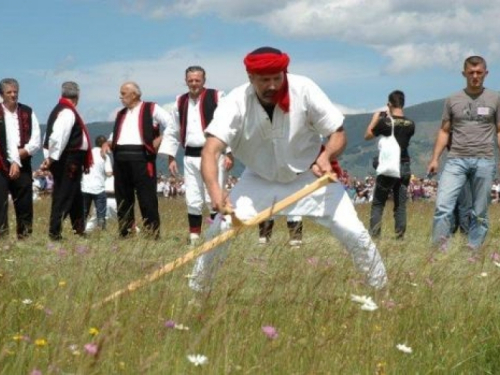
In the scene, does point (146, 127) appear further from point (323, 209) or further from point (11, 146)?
point (323, 209)

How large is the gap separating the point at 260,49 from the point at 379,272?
1513mm

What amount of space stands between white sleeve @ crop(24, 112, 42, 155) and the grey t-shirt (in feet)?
15.3

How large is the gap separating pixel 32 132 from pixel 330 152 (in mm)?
6295

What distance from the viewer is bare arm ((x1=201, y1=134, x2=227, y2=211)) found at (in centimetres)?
598

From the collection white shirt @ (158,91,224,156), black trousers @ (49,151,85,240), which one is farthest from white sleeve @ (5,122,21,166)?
white shirt @ (158,91,224,156)

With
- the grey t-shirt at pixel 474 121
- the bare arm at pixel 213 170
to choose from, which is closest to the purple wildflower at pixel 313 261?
the bare arm at pixel 213 170

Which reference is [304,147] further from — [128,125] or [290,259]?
[128,125]

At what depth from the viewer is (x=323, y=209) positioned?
6.64 meters

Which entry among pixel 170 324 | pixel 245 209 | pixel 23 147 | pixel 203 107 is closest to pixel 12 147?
pixel 23 147

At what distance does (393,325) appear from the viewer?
5168 mm

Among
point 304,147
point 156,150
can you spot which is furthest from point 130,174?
point 304,147

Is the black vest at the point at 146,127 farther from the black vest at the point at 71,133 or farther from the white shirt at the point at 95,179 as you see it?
the white shirt at the point at 95,179

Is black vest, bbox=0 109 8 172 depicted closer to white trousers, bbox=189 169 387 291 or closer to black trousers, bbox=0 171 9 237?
black trousers, bbox=0 171 9 237

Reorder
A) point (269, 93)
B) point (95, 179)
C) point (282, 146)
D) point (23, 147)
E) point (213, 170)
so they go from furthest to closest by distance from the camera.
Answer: point (95, 179)
point (23, 147)
point (282, 146)
point (269, 93)
point (213, 170)
